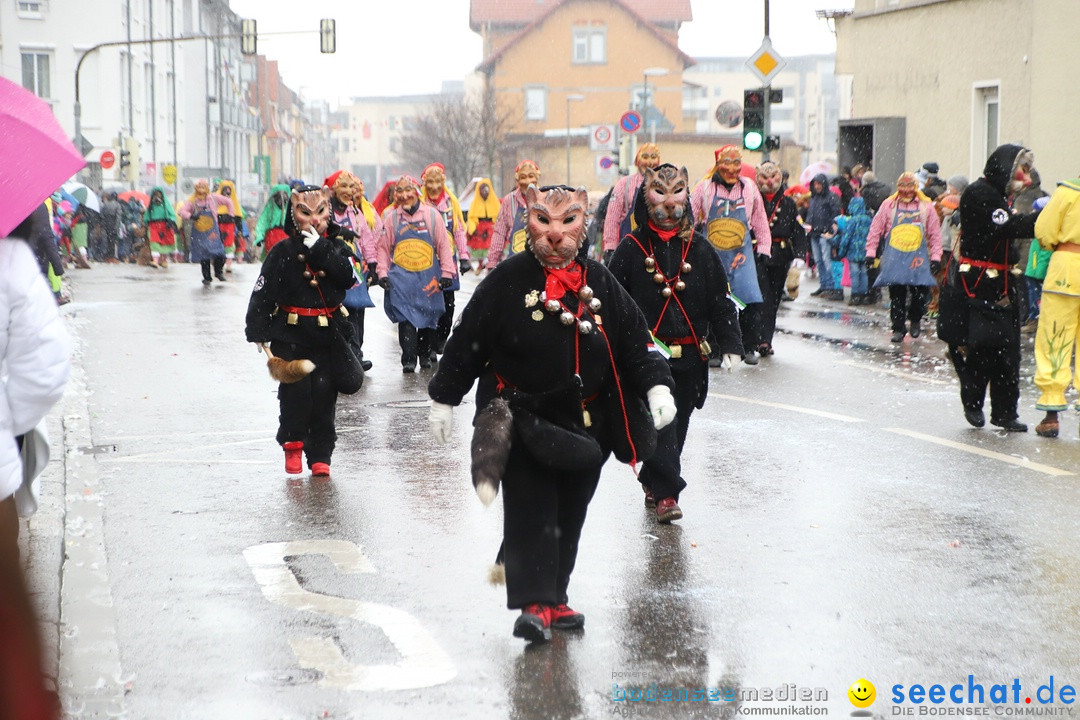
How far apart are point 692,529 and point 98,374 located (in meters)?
8.22

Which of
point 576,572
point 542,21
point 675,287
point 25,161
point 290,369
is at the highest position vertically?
point 542,21

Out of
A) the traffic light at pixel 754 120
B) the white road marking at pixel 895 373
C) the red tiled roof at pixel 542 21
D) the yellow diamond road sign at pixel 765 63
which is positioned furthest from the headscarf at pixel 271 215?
the red tiled roof at pixel 542 21

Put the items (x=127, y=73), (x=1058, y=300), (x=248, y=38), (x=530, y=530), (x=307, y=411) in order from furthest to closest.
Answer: (x=127, y=73)
(x=248, y=38)
(x=1058, y=300)
(x=307, y=411)
(x=530, y=530)

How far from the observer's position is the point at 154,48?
63281 millimetres

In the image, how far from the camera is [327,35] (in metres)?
37.7

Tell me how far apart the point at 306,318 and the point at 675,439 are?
2.45 m

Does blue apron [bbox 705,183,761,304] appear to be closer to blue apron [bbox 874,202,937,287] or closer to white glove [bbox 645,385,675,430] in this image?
blue apron [bbox 874,202,937,287]

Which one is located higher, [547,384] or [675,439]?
[547,384]

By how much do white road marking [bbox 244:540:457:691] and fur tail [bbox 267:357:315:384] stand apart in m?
1.85

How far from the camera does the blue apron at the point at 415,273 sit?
14.1m

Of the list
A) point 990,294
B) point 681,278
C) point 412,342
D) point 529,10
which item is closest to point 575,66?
point 529,10

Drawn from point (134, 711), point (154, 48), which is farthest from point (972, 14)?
point (154, 48)

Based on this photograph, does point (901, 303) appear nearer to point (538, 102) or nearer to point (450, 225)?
point (450, 225)

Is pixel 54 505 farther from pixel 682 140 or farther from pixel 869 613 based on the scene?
pixel 682 140
